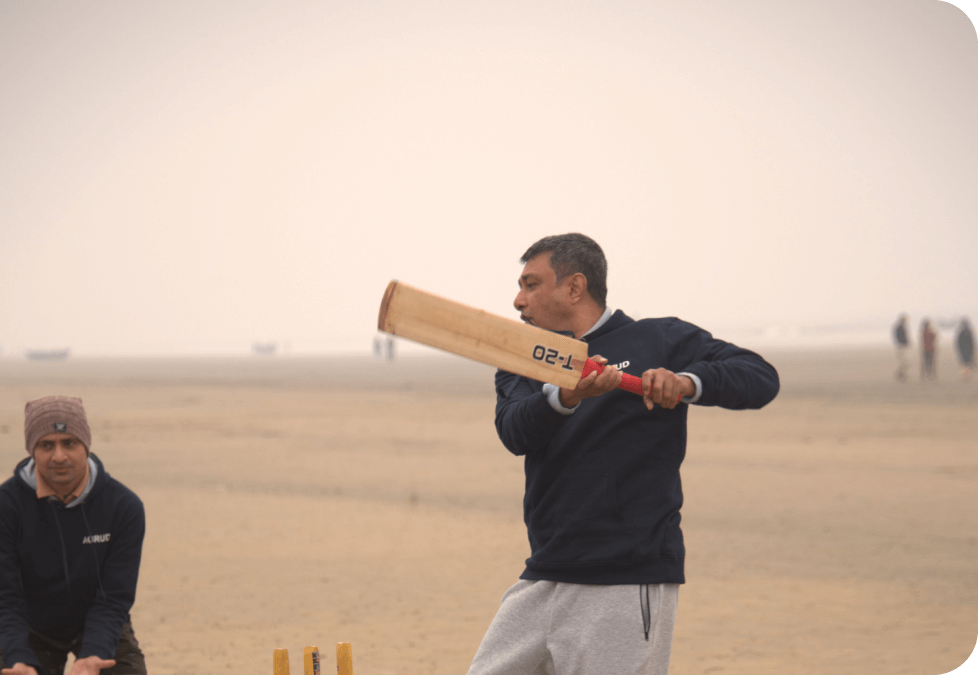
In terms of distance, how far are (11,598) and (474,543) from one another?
689 centimetres

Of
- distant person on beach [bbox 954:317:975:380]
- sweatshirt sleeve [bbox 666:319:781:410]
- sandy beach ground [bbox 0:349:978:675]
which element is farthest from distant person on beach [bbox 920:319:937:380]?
sweatshirt sleeve [bbox 666:319:781:410]

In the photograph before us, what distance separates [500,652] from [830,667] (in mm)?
3976

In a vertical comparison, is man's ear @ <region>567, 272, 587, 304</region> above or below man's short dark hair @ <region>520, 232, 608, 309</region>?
below

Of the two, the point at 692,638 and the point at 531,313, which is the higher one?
the point at 531,313

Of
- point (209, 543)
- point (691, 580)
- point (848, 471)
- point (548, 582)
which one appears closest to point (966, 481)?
point (848, 471)

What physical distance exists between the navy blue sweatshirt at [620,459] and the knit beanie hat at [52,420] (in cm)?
161

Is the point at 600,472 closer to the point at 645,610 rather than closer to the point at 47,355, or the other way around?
the point at 645,610

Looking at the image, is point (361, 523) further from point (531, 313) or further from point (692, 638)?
point (531, 313)

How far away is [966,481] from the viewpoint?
13.4 meters

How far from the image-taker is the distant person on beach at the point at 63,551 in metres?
3.57

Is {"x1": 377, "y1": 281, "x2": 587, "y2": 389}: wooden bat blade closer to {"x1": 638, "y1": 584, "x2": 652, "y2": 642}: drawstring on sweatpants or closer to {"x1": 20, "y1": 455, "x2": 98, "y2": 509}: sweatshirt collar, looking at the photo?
{"x1": 638, "y1": 584, "x2": 652, "y2": 642}: drawstring on sweatpants

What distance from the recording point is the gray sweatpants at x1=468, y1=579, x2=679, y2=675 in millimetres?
2932

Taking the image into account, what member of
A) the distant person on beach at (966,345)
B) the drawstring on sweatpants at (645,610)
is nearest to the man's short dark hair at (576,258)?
the drawstring on sweatpants at (645,610)

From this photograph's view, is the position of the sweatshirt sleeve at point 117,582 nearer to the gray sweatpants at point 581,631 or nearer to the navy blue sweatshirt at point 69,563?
the navy blue sweatshirt at point 69,563
